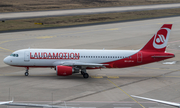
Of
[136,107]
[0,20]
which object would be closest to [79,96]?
[136,107]

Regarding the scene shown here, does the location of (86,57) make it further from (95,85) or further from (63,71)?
(95,85)

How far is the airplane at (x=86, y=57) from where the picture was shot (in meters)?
40.6

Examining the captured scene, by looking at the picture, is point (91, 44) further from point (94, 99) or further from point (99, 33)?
point (94, 99)

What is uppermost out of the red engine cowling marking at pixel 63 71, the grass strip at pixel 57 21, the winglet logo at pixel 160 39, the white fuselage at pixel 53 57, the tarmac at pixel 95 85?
the grass strip at pixel 57 21

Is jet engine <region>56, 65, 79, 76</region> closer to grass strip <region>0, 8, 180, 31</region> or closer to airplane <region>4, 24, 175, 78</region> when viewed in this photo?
airplane <region>4, 24, 175, 78</region>

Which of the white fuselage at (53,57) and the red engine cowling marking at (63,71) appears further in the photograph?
the white fuselage at (53,57)

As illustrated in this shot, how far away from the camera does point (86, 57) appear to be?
4112cm

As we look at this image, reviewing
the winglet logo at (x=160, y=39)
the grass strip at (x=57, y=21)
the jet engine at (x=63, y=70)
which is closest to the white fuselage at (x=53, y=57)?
the jet engine at (x=63, y=70)

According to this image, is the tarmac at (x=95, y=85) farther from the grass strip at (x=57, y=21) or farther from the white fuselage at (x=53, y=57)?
the grass strip at (x=57, y=21)

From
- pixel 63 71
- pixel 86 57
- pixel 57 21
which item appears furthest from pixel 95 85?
pixel 57 21

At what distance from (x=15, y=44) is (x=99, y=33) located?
29.2 m

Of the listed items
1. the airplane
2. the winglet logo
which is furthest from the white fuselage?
the winglet logo

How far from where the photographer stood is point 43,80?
128 feet

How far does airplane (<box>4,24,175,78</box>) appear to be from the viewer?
4056 centimetres
